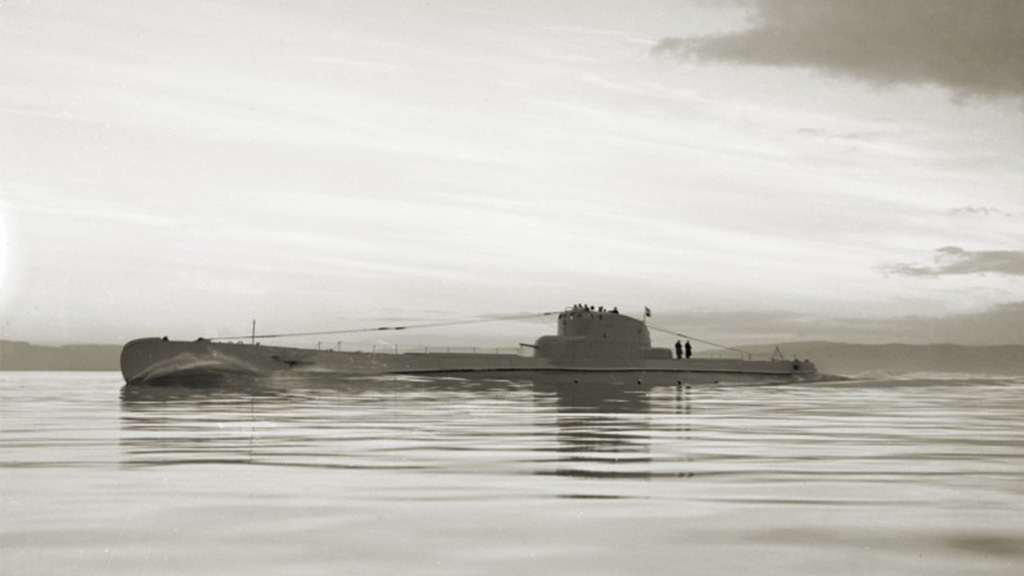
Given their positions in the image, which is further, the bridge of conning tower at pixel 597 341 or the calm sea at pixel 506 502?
the bridge of conning tower at pixel 597 341

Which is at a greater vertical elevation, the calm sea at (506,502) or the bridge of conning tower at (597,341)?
the bridge of conning tower at (597,341)

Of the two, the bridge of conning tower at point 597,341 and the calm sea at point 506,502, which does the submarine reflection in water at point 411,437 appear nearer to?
the calm sea at point 506,502

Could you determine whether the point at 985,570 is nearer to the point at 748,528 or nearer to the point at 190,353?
the point at 748,528

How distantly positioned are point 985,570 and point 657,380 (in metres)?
53.6

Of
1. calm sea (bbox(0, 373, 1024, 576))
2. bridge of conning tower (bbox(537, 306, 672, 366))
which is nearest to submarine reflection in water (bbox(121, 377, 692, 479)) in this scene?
calm sea (bbox(0, 373, 1024, 576))

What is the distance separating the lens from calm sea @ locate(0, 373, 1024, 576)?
19.5 feet

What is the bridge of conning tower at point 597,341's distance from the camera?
189 feet

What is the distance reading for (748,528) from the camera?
6.99m

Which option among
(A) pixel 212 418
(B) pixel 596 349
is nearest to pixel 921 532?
(A) pixel 212 418

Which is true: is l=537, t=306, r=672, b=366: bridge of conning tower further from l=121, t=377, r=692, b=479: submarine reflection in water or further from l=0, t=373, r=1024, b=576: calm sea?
l=0, t=373, r=1024, b=576: calm sea

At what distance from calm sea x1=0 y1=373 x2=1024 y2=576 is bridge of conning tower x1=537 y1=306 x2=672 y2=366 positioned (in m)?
40.9

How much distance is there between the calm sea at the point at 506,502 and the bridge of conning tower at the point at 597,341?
4085cm

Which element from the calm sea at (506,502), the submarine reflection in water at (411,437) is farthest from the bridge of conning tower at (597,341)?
the calm sea at (506,502)

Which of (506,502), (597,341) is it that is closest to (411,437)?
(506,502)
